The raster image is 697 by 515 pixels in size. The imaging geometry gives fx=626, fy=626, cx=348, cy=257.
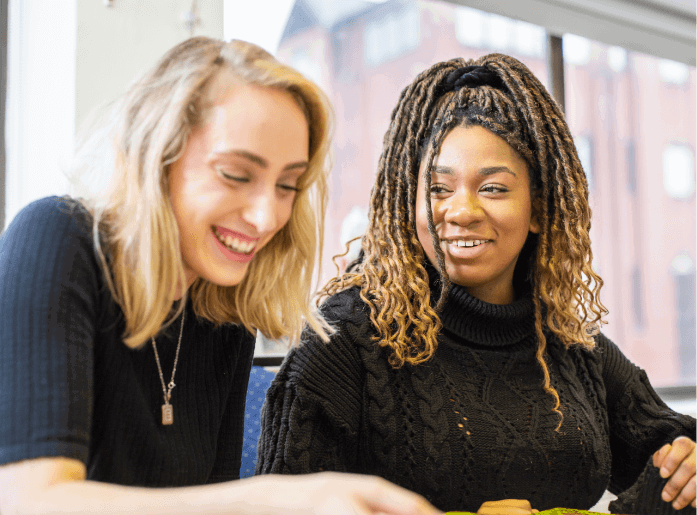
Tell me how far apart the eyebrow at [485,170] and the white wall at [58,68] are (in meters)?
0.93

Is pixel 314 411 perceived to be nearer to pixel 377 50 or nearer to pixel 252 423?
pixel 252 423

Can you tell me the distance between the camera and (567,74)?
9.73 feet

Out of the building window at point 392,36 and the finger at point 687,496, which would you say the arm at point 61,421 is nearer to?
the finger at point 687,496

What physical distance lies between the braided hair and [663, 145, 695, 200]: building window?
8.28 feet

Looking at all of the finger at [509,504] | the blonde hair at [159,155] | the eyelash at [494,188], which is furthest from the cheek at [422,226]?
the finger at [509,504]

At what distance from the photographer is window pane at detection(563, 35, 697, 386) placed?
10.8 feet

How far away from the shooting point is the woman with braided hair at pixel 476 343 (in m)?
1.06

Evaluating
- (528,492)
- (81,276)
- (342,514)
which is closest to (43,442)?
(81,276)

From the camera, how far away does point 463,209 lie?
1113 mm

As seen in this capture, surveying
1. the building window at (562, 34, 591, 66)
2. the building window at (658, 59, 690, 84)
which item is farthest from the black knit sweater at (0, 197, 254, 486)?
the building window at (658, 59, 690, 84)

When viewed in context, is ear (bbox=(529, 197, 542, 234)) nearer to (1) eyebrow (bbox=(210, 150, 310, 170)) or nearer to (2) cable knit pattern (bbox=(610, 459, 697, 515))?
(2) cable knit pattern (bbox=(610, 459, 697, 515))

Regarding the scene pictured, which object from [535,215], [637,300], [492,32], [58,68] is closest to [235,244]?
[535,215]

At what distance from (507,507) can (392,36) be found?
223 centimetres

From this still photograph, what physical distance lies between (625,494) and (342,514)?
82cm
